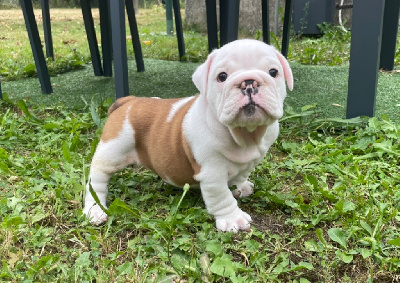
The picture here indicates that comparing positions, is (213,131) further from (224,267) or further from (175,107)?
(224,267)

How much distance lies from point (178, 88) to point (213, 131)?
1.68 m

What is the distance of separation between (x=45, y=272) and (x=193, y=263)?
1.16 feet

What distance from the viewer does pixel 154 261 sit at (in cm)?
106

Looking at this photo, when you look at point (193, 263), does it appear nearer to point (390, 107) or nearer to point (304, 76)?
point (390, 107)

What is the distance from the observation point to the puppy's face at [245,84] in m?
1.05

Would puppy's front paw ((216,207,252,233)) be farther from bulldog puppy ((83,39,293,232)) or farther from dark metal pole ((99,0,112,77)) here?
dark metal pole ((99,0,112,77))

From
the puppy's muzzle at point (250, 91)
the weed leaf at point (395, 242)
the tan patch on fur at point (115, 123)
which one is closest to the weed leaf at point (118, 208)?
the tan patch on fur at point (115, 123)

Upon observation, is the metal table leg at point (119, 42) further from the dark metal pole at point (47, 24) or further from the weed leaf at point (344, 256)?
the dark metal pole at point (47, 24)

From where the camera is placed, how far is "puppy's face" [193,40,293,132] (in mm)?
1046

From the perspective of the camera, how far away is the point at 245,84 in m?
1.04

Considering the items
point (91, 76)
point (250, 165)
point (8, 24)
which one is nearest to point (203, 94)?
point (250, 165)

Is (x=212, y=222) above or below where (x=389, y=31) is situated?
below

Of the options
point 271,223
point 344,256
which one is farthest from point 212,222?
point 344,256

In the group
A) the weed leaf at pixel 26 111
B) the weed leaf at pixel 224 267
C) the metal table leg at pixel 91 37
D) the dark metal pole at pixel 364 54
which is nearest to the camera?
the weed leaf at pixel 224 267
